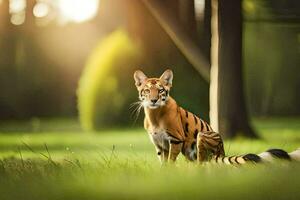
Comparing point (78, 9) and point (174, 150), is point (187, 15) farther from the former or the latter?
point (174, 150)

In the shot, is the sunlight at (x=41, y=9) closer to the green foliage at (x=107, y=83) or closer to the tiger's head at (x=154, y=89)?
the green foliage at (x=107, y=83)

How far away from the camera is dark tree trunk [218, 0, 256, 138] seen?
760 cm

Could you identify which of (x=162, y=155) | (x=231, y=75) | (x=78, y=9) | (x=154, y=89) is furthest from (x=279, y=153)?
(x=78, y=9)

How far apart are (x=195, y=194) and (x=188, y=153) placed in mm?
291

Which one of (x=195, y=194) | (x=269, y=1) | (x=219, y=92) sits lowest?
(x=195, y=194)

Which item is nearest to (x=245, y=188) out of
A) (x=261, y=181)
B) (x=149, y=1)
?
(x=261, y=181)

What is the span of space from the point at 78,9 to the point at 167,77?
0.65m

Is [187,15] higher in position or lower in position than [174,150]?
higher

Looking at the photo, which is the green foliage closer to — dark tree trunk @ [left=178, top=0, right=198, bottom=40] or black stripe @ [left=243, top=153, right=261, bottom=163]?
dark tree trunk @ [left=178, top=0, right=198, bottom=40]

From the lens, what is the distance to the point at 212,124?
24.7ft

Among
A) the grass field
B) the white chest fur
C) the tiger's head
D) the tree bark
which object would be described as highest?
the tree bark

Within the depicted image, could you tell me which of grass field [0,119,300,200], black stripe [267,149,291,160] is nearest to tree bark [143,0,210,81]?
grass field [0,119,300,200]

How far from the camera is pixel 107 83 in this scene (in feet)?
24.8

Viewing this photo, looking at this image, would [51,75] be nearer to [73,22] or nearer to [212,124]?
[73,22]
